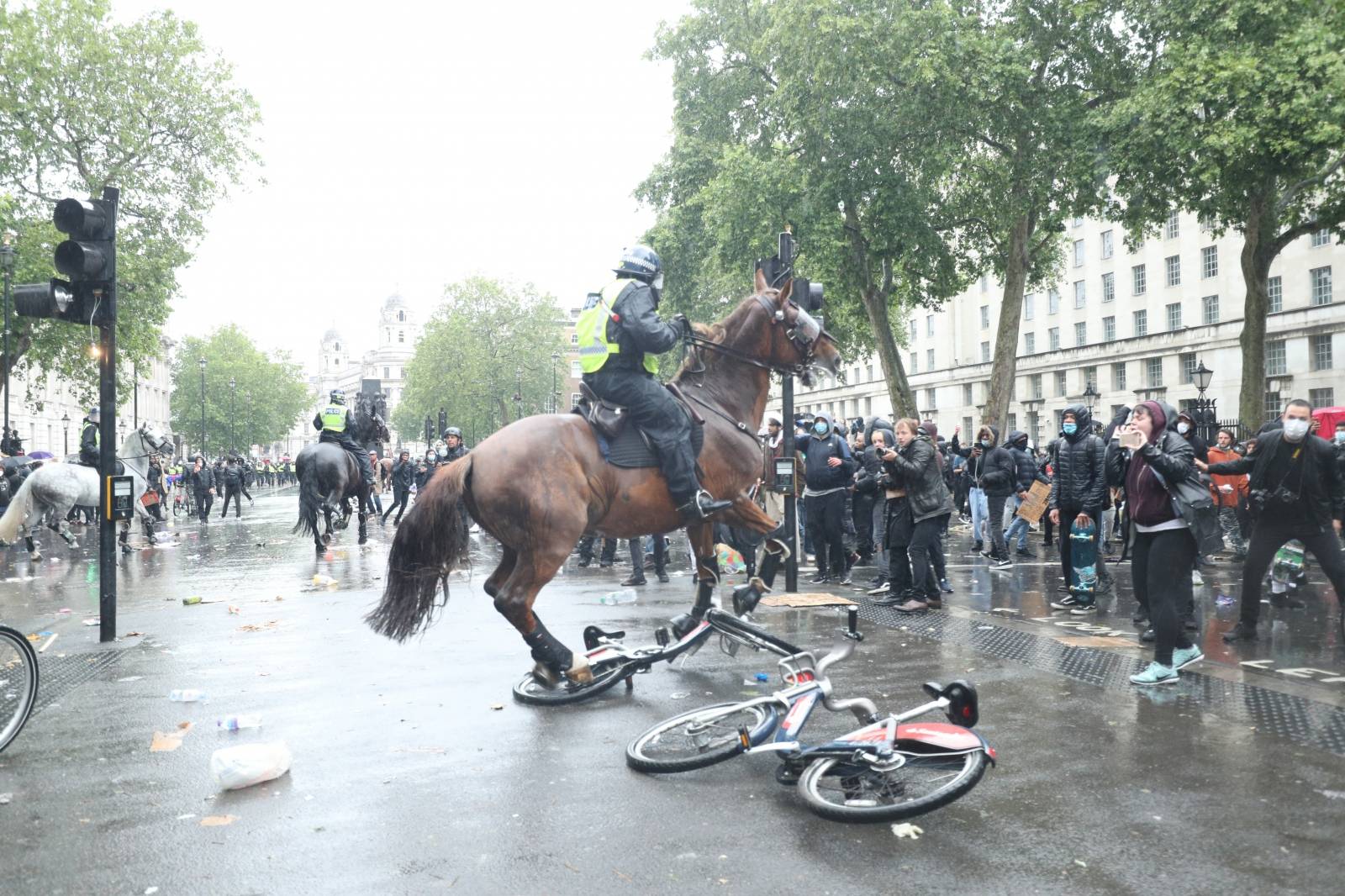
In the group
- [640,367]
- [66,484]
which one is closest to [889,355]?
[66,484]

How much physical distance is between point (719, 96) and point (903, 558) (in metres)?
25.3

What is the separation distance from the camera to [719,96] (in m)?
32.6

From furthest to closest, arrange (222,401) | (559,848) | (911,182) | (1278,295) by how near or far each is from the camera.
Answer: (222,401) < (1278,295) < (911,182) < (559,848)

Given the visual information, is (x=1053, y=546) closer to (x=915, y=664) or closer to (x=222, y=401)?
(x=915, y=664)

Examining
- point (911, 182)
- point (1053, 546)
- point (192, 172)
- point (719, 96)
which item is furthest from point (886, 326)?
point (192, 172)

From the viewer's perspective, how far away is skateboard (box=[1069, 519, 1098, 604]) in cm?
999

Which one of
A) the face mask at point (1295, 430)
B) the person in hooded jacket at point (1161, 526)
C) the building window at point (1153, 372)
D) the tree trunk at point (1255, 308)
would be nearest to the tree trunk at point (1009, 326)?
the tree trunk at point (1255, 308)

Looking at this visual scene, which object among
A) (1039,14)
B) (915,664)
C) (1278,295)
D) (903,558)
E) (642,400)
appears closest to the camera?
(642,400)

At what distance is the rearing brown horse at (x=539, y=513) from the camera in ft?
20.3

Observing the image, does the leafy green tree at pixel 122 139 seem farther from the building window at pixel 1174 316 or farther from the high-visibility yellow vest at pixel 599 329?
the building window at pixel 1174 316

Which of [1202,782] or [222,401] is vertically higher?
[222,401]

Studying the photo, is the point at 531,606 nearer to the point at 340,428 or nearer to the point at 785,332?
the point at 785,332

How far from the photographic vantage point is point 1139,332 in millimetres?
56625

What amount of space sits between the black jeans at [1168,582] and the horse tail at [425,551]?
4.57 metres
